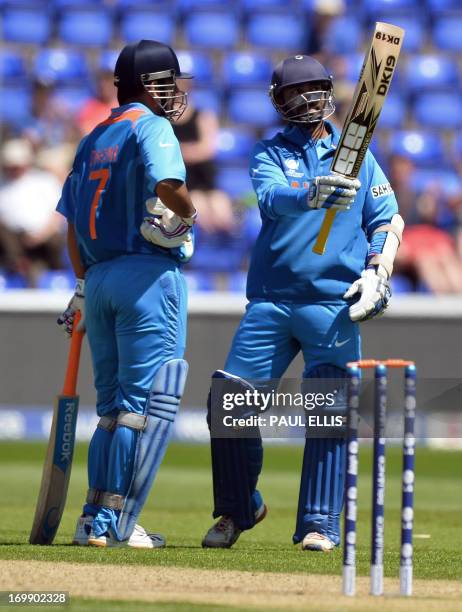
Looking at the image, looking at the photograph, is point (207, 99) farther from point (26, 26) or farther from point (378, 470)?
point (378, 470)

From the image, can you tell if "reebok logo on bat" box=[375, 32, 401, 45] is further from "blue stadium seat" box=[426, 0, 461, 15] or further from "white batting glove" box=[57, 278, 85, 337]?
"blue stadium seat" box=[426, 0, 461, 15]

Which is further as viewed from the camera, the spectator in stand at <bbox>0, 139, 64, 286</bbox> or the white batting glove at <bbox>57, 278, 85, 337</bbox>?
the spectator in stand at <bbox>0, 139, 64, 286</bbox>

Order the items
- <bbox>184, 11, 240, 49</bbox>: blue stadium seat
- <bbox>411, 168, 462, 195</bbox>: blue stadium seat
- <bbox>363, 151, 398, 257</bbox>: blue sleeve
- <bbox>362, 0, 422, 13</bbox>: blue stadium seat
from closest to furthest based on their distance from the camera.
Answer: <bbox>363, 151, 398, 257</bbox>: blue sleeve → <bbox>411, 168, 462, 195</bbox>: blue stadium seat → <bbox>184, 11, 240, 49</bbox>: blue stadium seat → <bbox>362, 0, 422, 13</bbox>: blue stadium seat

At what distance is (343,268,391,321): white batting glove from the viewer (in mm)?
6207

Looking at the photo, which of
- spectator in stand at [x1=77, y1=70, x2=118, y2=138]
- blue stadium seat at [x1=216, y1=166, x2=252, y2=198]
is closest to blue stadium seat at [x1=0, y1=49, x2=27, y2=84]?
spectator in stand at [x1=77, y1=70, x2=118, y2=138]

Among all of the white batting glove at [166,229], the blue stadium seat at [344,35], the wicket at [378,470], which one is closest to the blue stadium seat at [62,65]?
the blue stadium seat at [344,35]

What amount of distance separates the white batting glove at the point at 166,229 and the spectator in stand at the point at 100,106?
8.32 m

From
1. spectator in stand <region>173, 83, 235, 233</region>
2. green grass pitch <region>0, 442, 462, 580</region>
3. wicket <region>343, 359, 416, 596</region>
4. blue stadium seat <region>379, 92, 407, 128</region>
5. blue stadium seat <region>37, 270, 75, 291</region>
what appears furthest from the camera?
blue stadium seat <region>379, 92, 407, 128</region>

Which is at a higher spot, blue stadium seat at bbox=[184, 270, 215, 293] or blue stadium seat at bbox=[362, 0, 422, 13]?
blue stadium seat at bbox=[362, 0, 422, 13]

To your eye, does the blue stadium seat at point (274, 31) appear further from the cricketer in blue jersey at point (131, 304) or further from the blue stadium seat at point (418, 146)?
the cricketer in blue jersey at point (131, 304)

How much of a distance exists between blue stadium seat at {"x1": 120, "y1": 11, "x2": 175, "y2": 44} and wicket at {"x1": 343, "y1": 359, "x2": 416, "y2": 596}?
1265cm

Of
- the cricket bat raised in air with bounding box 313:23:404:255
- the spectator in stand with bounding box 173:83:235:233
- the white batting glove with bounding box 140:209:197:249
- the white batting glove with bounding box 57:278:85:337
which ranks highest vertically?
the spectator in stand with bounding box 173:83:235:233

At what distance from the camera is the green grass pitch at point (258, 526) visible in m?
5.70

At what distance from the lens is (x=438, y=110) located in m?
16.7
